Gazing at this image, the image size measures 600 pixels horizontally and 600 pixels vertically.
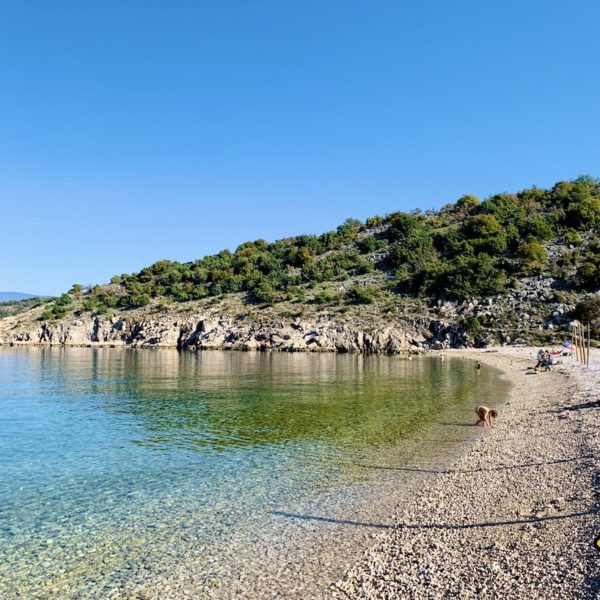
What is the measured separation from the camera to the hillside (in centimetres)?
8538

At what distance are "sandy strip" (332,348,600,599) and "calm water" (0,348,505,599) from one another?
2.15m

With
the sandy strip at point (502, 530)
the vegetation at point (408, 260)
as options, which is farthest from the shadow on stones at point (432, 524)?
the vegetation at point (408, 260)

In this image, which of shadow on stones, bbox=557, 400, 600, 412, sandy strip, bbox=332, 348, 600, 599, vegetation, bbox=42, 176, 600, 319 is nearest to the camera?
sandy strip, bbox=332, 348, 600, 599

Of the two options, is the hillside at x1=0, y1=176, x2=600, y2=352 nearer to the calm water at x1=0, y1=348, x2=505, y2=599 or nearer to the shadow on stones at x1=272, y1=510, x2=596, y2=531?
the calm water at x1=0, y1=348, x2=505, y2=599

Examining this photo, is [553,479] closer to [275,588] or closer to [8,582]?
[275,588]

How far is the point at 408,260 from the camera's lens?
106 metres

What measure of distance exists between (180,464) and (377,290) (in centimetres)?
8334

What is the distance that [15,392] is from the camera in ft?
126

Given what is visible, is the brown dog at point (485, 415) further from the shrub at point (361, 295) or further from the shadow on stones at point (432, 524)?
the shrub at point (361, 295)

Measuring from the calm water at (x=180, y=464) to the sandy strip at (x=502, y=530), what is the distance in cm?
215

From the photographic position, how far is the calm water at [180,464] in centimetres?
1105

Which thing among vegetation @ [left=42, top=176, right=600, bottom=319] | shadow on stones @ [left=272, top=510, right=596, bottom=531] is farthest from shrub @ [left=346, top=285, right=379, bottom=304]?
shadow on stones @ [left=272, top=510, right=596, bottom=531]

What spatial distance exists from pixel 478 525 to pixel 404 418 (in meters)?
15.5

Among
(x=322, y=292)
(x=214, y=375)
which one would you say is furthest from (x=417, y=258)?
(x=214, y=375)
